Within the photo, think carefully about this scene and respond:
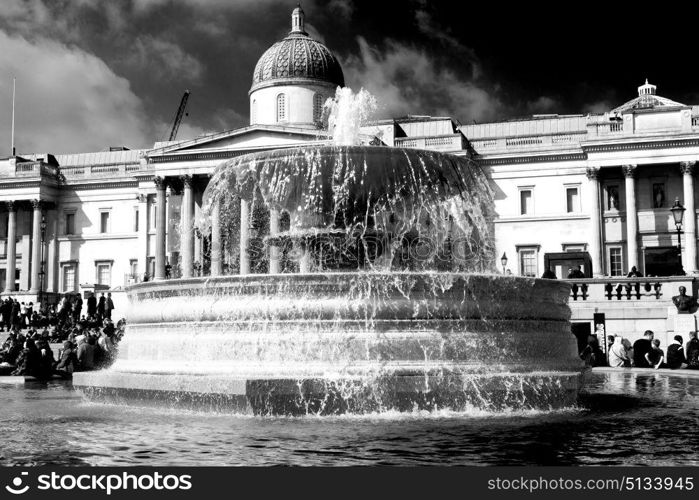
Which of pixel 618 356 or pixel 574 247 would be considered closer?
pixel 618 356

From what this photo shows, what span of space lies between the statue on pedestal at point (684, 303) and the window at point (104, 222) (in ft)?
140

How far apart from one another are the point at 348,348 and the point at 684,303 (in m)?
17.1

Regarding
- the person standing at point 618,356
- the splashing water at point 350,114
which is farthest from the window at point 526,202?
the splashing water at point 350,114

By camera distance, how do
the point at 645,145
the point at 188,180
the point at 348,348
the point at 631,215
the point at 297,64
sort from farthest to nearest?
the point at 297,64 < the point at 188,180 < the point at 631,215 < the point at 645,145 < the point at 348,348

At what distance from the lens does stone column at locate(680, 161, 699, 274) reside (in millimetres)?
46281

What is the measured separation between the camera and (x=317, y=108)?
55.6 metres

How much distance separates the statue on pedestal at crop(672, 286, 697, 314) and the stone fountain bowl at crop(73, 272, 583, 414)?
14991 mm

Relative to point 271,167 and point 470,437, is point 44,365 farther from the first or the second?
point 470,437

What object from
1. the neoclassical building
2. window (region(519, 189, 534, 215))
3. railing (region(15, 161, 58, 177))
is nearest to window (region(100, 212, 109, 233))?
the neoclassical building

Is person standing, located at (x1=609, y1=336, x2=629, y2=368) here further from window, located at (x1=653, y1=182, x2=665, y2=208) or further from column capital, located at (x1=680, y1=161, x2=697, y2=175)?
window, located at (x1=653, y1=182, x2=665, y2=208)

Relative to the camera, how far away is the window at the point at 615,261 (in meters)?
48.6

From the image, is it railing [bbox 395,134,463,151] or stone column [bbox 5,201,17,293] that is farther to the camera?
stone column [bbox 5,201,17,293]

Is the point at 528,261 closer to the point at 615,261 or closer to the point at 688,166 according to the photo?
the point at 615,261

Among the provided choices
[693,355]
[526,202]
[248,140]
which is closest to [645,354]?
[693,355]
